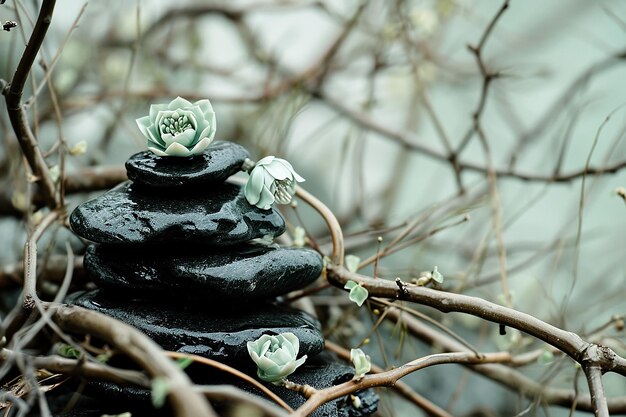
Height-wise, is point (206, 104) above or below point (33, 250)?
above

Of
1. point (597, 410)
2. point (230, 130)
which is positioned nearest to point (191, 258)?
point (597, 410)

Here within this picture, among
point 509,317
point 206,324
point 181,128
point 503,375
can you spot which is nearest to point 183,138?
point 181,128

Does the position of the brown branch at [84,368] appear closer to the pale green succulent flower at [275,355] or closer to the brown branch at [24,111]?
the pale green succulent flower at [275,355]

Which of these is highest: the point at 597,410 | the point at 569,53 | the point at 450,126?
the point at 569,53

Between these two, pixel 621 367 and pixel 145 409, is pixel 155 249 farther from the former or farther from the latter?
pixel 621 367

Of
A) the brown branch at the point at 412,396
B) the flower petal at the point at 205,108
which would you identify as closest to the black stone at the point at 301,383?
the brown branch at the point at 412,396

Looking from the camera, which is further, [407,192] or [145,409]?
[407,192]

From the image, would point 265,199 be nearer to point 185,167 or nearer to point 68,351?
point 185,167

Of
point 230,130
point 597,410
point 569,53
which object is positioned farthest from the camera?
point 569,53
